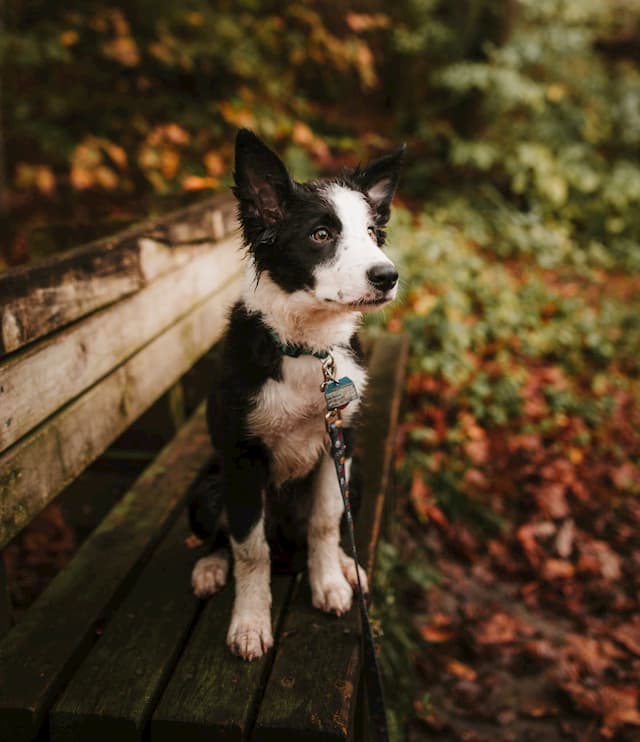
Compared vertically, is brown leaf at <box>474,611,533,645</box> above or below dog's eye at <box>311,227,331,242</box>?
below

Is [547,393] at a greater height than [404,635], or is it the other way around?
[547,393]

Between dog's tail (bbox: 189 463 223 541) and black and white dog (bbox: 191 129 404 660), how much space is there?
13 cm

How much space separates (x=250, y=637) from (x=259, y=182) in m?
1.39

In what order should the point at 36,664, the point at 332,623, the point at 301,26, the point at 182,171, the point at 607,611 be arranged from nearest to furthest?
the point at 36,664 < the point at 332,623 < the point at 607,611 < the point at 182,171 < the point at 301,26

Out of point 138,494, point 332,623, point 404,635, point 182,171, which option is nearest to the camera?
point 332,623

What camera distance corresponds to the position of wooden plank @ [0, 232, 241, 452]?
187 cm

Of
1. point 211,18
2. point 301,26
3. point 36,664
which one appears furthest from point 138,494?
point 301,26

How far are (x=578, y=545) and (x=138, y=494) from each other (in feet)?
8.95

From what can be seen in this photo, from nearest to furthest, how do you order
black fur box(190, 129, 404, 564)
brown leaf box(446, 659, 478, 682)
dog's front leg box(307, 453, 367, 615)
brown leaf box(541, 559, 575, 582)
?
black fur box(190, 129, 404, 564), dog's front leg box(307, 453, 367, 615), brown leaf box(446, 659, 478, 682), brown leaf box(541, 559, 575, 582)

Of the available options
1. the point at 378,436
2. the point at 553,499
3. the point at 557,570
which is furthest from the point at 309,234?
the point at 553,499

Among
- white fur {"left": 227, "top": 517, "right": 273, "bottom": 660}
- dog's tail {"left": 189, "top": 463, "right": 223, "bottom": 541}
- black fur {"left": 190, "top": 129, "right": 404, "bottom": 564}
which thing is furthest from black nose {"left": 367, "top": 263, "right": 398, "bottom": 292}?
dog's tail {"left": 189, "top": 463, "right": 223, "bottom": 541}

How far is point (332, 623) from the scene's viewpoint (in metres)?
2.11

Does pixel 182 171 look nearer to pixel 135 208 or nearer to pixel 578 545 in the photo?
pixel 135 208

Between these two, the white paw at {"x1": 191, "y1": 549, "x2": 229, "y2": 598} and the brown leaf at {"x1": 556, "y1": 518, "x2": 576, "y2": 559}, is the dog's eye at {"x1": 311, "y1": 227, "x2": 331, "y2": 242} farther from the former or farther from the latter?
the brown leaf at {"x1": 556, "y1": 518, "x2": 576, "y2": 559}
